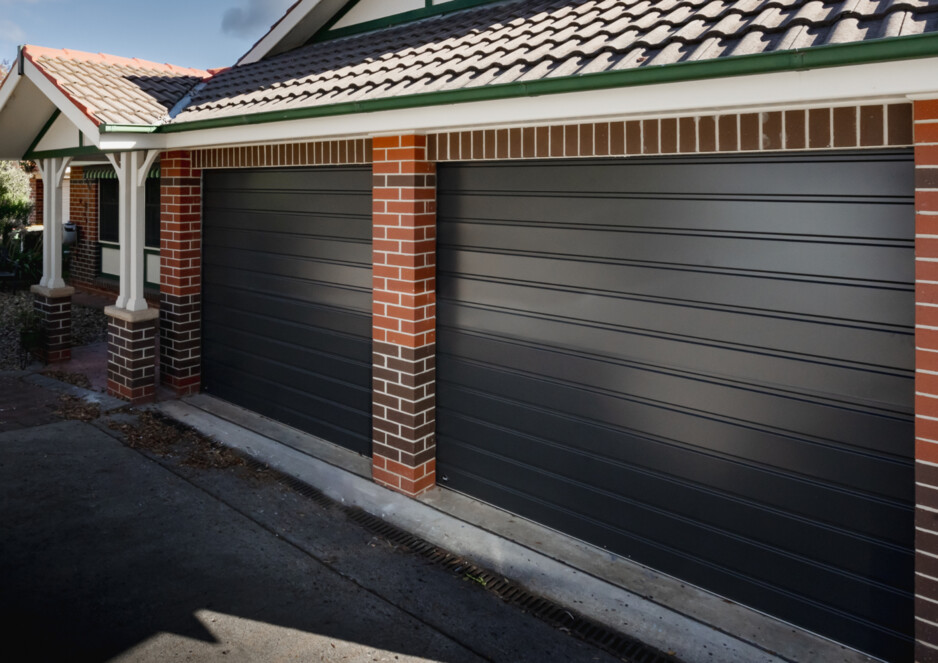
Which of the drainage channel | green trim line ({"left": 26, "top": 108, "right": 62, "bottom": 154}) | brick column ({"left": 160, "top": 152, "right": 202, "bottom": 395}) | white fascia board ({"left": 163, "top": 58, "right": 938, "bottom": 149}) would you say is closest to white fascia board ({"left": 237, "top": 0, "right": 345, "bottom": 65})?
brick column ({"left": 160, "top": 152, "right": 202, "bottom": 395})

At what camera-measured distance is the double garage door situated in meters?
3.55

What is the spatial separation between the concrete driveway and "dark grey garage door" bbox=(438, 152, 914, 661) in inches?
39.2

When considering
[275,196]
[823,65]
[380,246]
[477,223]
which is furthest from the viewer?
[275,196]

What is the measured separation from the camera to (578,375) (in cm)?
471

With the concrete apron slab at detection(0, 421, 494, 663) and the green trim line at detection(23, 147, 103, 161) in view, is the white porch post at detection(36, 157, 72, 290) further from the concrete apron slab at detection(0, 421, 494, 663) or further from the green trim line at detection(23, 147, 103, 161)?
the concrete apron slab at detection(0, 421, 494, 663)

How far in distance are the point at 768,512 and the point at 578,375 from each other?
137 centimetres

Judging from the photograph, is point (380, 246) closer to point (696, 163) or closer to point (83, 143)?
point (696, 163)

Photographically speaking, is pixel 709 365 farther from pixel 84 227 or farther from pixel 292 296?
pixel 84 227

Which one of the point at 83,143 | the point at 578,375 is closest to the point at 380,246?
the point at 578,375

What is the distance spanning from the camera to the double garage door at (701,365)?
3.55 m

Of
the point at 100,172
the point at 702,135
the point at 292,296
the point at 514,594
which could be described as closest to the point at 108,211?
the point at 100,172

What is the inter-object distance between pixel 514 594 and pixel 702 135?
2.74 m

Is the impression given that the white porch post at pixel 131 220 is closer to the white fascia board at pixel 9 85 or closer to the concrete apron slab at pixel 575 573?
the white fascia board at pixel 9 85

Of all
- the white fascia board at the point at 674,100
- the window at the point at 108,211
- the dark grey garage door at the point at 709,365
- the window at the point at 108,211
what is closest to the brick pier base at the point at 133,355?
the white fascia board at the point at 674,100
